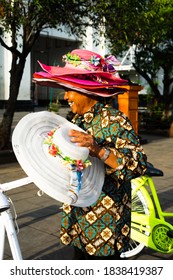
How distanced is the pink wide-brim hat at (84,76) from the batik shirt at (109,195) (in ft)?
0.47

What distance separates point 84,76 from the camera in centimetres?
200

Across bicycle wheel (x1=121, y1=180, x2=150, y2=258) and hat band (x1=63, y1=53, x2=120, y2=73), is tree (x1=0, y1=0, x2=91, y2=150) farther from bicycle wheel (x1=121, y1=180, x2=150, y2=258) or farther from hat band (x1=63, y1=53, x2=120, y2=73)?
hat band (x1=63, y1=53, x2=120, y2=73)

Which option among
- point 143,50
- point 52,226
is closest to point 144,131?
point 143,50

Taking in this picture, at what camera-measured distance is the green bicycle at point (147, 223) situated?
11.2ft

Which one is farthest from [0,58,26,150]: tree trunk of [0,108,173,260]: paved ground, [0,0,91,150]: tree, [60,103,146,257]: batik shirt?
[60,103,146,257]: batik shirt

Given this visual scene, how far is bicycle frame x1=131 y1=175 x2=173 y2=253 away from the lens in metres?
3.41

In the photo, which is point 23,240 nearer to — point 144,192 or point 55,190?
point 144,192

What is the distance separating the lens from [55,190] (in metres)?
1.64

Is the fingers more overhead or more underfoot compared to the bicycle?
more overhead

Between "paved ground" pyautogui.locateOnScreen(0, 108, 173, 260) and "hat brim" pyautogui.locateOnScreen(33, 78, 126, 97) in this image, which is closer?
"hat brim" pyautogui.locateOnScreen(33, 78, 126, 97)

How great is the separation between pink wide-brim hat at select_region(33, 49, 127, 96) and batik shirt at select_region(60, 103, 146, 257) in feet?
0.47

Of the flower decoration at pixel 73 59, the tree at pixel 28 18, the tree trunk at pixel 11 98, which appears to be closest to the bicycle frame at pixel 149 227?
the flower decoration at pixel 73 59

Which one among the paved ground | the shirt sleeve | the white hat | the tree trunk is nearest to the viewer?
the white hat
